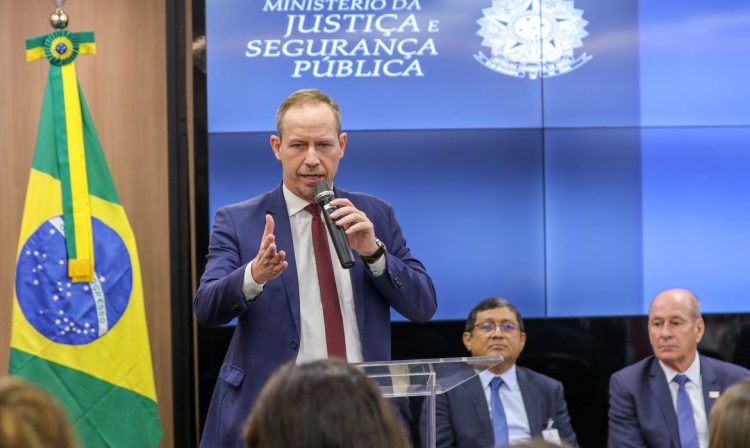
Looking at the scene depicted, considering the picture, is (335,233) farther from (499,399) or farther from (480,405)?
(499,399)

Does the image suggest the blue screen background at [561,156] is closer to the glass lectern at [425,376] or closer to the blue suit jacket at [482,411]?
the blue suit jacket at [482,411]

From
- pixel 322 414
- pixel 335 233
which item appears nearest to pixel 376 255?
pixel 335 233

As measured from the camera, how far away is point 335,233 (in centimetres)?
267

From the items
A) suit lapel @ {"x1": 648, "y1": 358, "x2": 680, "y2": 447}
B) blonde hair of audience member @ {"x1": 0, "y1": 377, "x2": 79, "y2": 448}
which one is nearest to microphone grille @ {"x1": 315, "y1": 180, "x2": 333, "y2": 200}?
blonde hair of audience member @ {"x1": 0, "y1": 377, "x2": 79, "y2": 448}

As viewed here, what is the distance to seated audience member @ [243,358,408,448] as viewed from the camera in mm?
1451

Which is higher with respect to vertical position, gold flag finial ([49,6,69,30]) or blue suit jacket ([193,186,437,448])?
gold flag finial ([49,6,69,30])

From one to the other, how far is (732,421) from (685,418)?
293 centimetres

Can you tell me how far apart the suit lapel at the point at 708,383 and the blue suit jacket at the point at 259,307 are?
210cm

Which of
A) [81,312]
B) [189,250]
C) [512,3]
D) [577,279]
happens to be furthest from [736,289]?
[81,312]

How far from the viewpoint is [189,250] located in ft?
16.2

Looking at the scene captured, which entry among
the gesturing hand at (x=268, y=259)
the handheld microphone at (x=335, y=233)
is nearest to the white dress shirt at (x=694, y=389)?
the handheld microphone at (x=335, y=233)

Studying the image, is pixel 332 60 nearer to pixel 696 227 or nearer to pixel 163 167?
pixel 163 167

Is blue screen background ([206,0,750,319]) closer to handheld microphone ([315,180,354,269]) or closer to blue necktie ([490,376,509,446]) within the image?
blue necktie ([490,376,509,446])

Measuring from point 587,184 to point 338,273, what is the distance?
2.37 metres
